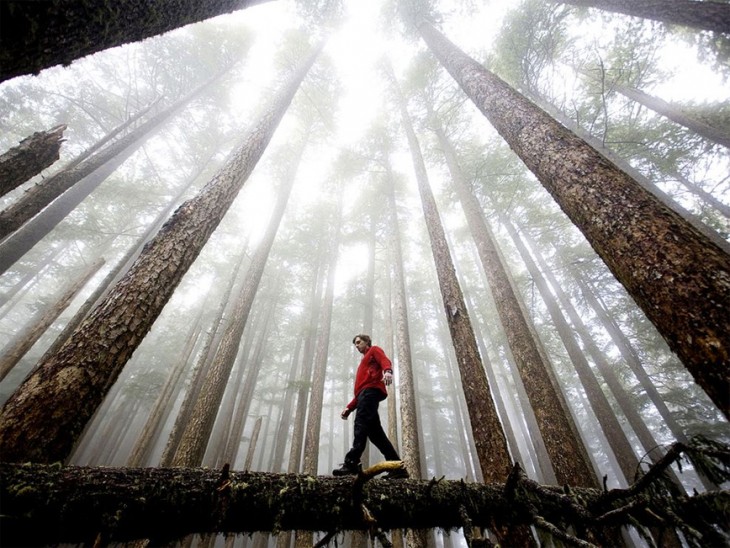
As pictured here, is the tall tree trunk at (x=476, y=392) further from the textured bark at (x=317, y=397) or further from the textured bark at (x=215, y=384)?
the textured bark at (x=317, y=397)

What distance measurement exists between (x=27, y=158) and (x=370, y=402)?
573 centimetres

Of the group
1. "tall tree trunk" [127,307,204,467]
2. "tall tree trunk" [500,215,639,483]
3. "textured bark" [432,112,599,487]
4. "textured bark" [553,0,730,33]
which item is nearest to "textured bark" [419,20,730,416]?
"textured bark" [432,112,599,487]

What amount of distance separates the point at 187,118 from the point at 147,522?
746 inches

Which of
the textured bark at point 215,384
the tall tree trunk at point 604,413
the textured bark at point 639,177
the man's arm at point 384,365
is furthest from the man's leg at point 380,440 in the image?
the textured bark at point 639,177

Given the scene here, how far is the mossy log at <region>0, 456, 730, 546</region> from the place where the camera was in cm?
162

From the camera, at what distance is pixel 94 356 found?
9.06 ft

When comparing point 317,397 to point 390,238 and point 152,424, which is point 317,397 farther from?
point 390,238

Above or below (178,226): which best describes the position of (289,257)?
above

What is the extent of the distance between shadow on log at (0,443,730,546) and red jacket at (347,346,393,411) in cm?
190

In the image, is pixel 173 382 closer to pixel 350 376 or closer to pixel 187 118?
pixel 350 376

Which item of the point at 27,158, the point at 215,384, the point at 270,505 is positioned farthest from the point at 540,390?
the point at 27,158

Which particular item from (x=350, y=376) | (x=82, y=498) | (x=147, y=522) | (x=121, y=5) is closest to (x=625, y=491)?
(x=147, y=522)

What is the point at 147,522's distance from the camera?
180 cm

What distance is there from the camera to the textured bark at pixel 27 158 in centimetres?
400
